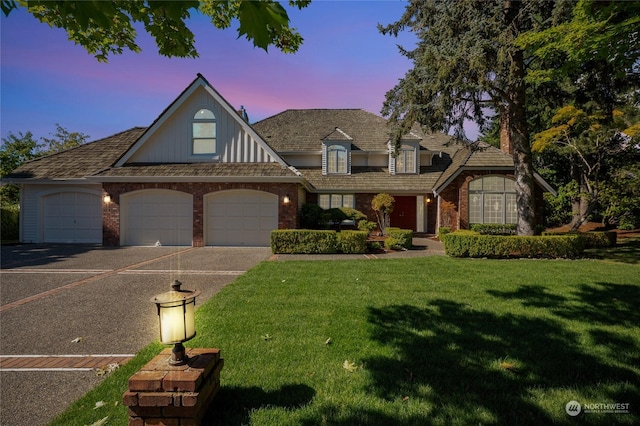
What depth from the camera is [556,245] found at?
1157 cm

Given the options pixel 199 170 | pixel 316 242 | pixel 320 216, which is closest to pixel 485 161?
pixel 320 216

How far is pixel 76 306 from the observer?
610 centimetres

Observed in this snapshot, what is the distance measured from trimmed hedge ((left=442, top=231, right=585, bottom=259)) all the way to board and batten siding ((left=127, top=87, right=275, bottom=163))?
385 inches

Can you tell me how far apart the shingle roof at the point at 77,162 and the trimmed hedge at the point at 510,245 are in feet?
59.0

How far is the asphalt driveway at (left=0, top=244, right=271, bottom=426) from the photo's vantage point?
337 centimetres

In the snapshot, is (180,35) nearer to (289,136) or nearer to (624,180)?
(289,136)

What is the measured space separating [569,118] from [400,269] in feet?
57.5

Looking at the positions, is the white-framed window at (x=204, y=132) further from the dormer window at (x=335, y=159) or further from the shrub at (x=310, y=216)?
the dormer window at (x=335, y=159)

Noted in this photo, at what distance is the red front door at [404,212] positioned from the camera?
74.7 ft

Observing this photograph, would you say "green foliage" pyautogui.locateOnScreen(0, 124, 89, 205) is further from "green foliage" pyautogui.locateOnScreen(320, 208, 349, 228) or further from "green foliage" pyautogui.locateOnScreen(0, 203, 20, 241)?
"green foliage" pyautogui.locateOnScreen(320, 208, 349, 228)

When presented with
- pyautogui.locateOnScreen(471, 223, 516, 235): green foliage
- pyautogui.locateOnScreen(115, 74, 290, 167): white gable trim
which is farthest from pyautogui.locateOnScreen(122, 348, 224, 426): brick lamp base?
pyautogui.locateOnScreen(471, 223, 516, 235): green foliage

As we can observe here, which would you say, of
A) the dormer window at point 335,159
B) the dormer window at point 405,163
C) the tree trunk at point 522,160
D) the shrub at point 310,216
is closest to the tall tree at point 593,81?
the tree trunk at point 522,160

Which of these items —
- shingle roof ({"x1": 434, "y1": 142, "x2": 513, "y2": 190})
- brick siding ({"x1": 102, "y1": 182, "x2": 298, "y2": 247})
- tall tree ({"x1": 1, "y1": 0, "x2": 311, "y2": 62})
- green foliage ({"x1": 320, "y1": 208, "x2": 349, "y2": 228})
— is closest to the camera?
tall tree ({"x1": 1, "y1": 0, "x2": 311, "y2": 62})

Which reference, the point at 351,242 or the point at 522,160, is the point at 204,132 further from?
the point at 522,160
